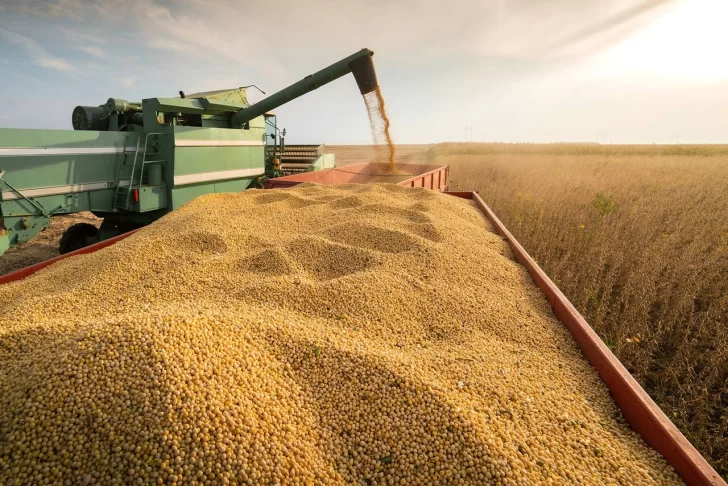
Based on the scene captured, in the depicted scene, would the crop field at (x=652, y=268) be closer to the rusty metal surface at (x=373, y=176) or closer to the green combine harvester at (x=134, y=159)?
the rusty metal surface at (x=373, y=176)

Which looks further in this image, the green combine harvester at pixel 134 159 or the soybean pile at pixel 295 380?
the green combine harvester at pixel 134 159

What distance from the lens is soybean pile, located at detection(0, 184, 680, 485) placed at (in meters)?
1.22

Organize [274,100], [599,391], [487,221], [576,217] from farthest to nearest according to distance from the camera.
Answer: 1. [576,217]
2. [274,100]
3. [487,221]
4. [599,391]

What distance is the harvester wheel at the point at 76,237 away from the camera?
419 centimetres

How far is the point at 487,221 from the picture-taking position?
4312mm

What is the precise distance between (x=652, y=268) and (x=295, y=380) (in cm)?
414

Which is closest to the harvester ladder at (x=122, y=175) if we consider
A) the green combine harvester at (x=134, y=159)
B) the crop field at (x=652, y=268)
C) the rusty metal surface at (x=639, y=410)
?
the green combine harvester at (x=134, y=159)

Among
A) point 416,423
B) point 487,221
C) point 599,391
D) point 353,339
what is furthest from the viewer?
point 487,221

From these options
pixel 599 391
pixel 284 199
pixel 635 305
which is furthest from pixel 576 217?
pixel 599 391

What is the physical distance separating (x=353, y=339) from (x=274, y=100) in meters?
4.48

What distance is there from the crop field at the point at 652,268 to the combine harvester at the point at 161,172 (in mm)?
915

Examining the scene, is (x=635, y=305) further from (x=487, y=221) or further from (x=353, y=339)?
(x=353, y=339)

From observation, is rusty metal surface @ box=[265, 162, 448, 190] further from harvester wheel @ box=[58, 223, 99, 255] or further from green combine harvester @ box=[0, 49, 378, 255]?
harvester wheel @ box=[58, 223, 99, 255]

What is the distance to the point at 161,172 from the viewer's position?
179 inches
